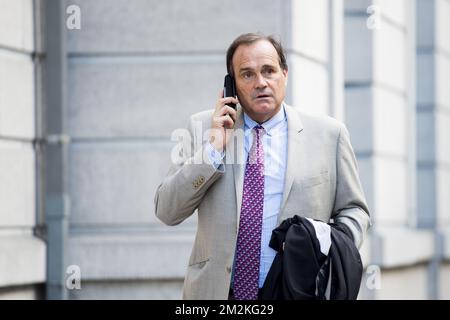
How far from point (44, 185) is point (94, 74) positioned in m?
0.86

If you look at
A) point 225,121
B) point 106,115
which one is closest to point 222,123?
point 225,121

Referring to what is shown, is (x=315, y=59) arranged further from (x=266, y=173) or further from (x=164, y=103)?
(x=266, y=173)

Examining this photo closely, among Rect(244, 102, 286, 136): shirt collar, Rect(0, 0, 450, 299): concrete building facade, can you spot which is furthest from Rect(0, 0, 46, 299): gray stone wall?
Rect(244, 102, 286, 136): shirt collar

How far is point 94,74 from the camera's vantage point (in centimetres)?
725

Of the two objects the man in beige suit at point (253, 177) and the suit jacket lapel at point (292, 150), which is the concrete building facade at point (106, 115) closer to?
the man in beige suit at point (253, 177)

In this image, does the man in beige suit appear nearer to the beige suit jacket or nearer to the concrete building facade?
the beige suit jacket

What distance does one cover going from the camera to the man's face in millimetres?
4395

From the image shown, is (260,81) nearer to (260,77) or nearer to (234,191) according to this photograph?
(260,77)

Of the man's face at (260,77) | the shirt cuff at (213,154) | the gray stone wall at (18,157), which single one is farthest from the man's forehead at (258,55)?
the gray stone wall at (18,157)

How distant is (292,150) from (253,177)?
0.21 m

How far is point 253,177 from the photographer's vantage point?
4.45 m

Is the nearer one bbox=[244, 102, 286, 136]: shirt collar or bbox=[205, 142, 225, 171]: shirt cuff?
bbox=[205, 142, 225, 171]: shirt cuff
